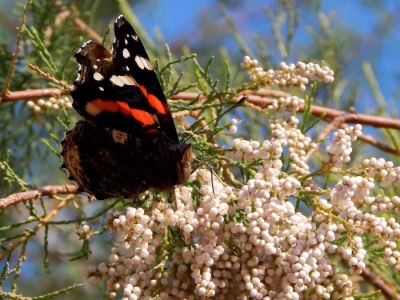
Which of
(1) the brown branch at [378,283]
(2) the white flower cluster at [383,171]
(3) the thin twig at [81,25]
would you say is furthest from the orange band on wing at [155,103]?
(3) the thin twig at [81,25]

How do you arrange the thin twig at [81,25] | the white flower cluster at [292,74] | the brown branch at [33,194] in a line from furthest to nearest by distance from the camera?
the thin twig at [81,25] < the white flower cluster at [292,74] < the brown branch at [33,194]

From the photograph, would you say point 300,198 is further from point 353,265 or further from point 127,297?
point 127,297

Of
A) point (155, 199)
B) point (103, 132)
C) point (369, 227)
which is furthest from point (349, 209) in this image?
point (103, 132)

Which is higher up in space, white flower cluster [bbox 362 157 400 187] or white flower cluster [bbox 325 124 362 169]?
white flower cluster [bbox 325 124 362 169]

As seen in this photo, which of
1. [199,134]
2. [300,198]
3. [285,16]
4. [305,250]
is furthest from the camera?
[285,16]

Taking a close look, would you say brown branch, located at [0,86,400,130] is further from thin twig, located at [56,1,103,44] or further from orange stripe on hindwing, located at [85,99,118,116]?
thin twig, located at [56,1,103,44]

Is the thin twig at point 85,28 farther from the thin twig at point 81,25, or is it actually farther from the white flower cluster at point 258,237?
the white flower cluster at point 258,237

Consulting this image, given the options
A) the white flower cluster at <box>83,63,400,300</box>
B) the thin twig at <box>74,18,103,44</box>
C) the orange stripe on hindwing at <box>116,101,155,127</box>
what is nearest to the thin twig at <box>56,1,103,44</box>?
the thin twig at <box>74,18,103,44</box>
